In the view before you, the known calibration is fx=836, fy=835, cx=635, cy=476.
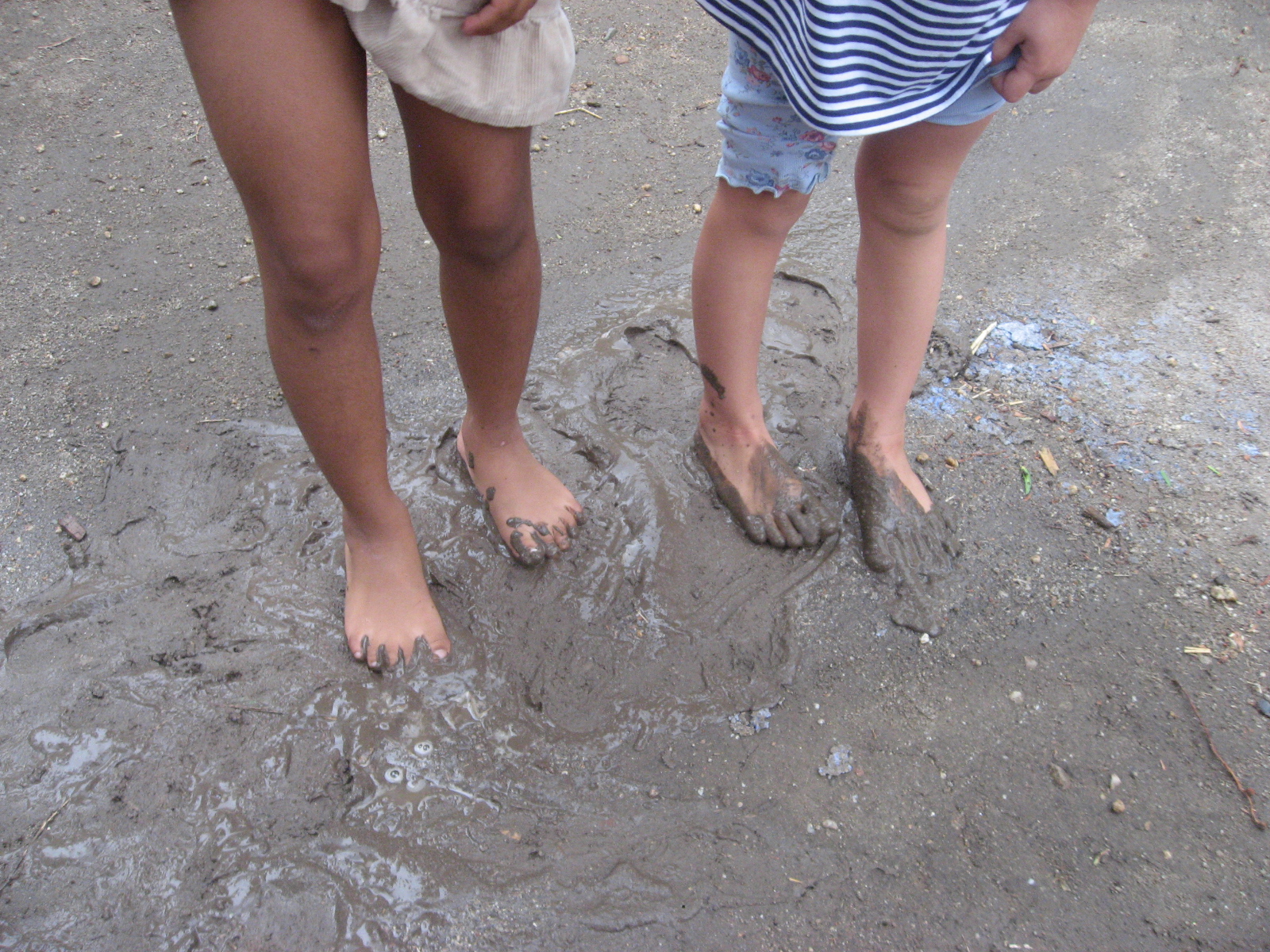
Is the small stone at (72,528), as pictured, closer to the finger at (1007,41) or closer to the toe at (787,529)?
the toe at (787,529)

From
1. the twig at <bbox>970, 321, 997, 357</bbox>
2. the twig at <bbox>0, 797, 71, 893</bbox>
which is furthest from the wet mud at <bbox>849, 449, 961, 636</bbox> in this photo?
the twig at <bbox>0, 797, 71, 893</bbox>

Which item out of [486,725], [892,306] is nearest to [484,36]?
[892,306]

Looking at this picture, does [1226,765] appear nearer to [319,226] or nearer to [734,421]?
[734,421]

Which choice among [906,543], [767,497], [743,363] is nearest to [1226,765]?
[906,543]

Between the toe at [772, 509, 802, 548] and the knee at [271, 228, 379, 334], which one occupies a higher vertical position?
the knee at [271, 228, 379, 334]

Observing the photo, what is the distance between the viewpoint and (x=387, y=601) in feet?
5.45

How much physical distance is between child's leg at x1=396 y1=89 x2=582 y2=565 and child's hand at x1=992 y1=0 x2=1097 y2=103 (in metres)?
0.79

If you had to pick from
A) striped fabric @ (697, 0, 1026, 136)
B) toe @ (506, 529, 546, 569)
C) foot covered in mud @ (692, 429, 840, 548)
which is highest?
striped fabric @ (697, 0, 1026, 136)

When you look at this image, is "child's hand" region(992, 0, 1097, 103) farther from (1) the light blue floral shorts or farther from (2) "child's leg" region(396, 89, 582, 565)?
(2) "child's leg" region(396, 89, 582, 565)

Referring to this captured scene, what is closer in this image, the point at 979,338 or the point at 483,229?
the point at 483,229

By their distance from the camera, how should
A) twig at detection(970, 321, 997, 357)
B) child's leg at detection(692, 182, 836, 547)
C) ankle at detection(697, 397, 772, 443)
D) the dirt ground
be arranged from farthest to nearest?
twig at detection(970, 321, 997, 357), ankle at detection(697, 397, 772, 443), child's leg at detection(692, 182, 836, 547), the dirt ground

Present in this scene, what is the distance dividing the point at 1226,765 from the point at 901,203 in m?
1.19

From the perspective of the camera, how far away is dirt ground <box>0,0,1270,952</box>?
4.53ft

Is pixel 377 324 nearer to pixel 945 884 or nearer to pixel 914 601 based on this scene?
pixel 914 601
